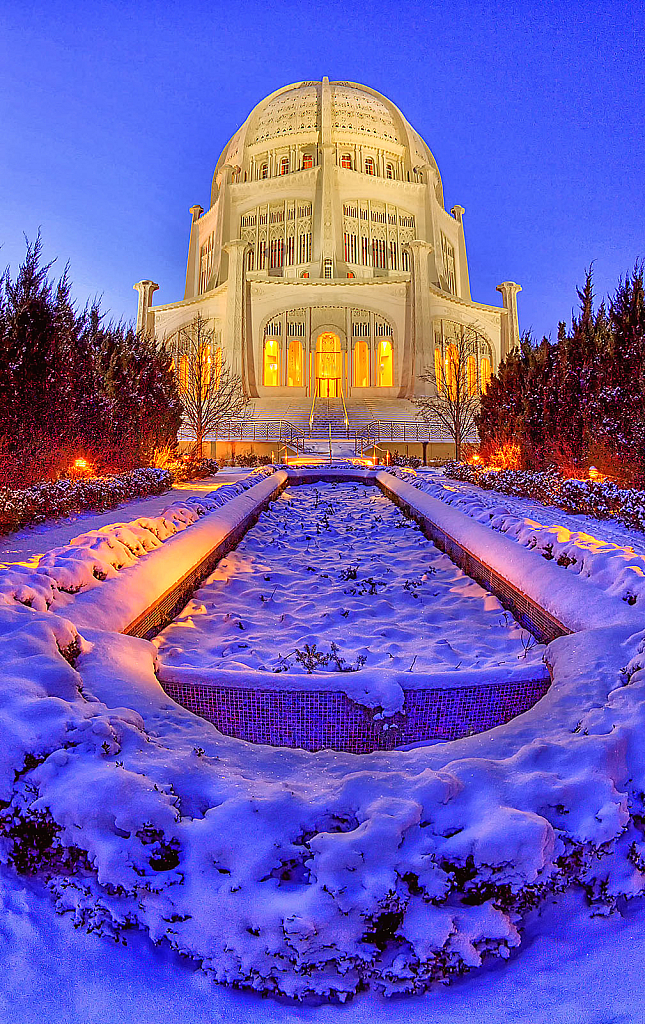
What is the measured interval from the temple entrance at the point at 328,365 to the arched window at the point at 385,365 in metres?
2.71

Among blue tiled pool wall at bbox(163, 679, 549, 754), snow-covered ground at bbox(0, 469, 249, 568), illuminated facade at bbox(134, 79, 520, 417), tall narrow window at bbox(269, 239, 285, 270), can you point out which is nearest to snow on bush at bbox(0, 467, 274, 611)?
snow-covered ground at bbox(0, 469, 249, 568)

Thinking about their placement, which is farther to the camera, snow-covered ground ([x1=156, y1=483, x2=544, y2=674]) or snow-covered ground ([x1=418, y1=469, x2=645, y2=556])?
snow-covered ground ([x1=418, y1=469, x2=645, y2=556])

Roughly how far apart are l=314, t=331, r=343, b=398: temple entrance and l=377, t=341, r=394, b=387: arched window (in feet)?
8.90

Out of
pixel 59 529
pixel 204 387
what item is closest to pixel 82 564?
pixel 59 529

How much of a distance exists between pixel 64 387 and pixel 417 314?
33.0 metres

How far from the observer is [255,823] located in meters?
1.95

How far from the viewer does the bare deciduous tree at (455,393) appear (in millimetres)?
24031

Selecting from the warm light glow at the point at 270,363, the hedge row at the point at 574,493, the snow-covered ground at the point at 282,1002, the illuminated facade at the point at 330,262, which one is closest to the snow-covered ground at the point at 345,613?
the snow-covered ground at the point at 282,1002

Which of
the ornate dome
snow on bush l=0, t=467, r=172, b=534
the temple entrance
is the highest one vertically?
the ornate dome

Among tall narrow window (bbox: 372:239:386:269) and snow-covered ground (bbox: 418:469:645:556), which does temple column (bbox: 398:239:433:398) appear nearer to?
tall narrow window (bbox: 372:239:386:269)

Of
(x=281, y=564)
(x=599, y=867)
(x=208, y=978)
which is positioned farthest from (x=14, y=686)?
(x=281, y=564)

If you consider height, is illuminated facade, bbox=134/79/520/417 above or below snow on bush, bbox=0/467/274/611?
above

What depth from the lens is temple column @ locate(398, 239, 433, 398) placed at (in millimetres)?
39562

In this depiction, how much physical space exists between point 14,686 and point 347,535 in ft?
20.7
